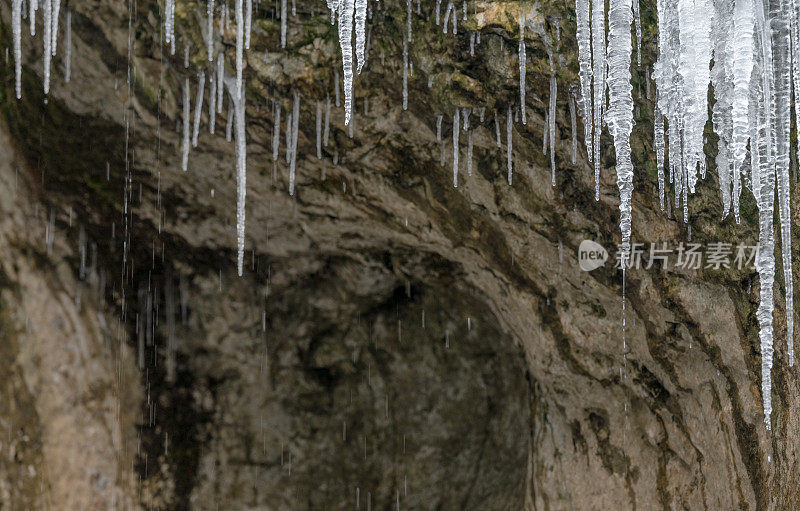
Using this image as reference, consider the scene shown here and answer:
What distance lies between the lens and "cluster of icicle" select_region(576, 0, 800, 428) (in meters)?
2.22

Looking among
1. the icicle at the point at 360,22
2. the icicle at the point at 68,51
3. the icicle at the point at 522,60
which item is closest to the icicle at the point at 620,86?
the icicle at the point at 522,60

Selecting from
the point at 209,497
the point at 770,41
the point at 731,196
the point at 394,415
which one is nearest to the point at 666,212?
the point at 731,196

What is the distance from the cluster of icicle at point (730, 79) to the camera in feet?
7.30

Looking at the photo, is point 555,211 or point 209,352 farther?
point 209,352

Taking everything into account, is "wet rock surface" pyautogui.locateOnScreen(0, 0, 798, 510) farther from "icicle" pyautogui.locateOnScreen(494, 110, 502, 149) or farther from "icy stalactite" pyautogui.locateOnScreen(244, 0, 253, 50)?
"icy stalactite" pyautogui.locateOnScreen(244, 0, 253, 50)

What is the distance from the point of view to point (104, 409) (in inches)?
166

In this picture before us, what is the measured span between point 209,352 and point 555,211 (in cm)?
272

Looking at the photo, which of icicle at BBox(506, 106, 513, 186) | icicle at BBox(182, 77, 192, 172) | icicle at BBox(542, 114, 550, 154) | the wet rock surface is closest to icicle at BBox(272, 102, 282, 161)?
the wet rock surface

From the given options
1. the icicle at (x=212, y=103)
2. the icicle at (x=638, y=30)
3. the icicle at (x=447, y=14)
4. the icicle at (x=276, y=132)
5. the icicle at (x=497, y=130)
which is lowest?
the icicle at (x=497, y=130)

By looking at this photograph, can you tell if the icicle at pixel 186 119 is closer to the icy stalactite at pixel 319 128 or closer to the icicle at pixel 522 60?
the icy stalactite at pixel 319 128

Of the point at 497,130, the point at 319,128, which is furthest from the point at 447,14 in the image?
Answer: the point at 319,128

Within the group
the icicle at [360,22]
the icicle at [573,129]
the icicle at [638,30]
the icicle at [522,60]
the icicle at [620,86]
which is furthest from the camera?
the icicle at [573,129]

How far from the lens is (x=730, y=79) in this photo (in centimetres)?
240

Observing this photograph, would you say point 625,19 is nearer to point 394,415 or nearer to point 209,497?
point 394,415
